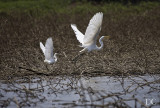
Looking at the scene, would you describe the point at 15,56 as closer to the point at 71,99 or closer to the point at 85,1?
the point at 71,99

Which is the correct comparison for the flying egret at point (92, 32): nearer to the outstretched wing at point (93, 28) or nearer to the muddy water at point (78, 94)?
the outstretched wing at point (93, 28)

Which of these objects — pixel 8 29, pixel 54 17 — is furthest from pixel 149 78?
pixel 54 17

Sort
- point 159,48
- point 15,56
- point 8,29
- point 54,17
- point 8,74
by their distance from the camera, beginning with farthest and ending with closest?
point 54,17 < point 8,29 < point 159,48 < point 15,56 < point 8,74

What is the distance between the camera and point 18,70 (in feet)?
27.5

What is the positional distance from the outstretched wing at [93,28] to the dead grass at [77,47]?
0.53m

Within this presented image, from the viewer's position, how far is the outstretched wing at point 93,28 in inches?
327

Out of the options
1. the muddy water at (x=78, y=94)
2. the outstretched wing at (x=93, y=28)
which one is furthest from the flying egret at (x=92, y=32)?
the muddy water at (x=78, y=94)

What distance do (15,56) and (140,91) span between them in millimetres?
4093

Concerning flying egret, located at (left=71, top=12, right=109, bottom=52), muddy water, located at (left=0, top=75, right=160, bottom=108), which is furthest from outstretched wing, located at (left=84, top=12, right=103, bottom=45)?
muddy water, located at (left=0, top=75, right=160, bottom=108)

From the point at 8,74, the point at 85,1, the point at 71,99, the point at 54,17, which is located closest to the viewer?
the point at 71,99

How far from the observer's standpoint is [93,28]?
867 centimetres

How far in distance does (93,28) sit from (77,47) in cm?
383

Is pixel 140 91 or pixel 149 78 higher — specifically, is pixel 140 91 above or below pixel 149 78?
below

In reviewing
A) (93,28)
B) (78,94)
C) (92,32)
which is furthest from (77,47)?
(78,94)
